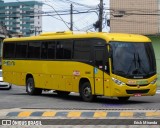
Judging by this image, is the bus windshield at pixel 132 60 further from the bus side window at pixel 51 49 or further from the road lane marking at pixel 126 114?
the road lane marking at pixel 126 114

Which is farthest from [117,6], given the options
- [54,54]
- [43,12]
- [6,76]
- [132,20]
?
[54,54]

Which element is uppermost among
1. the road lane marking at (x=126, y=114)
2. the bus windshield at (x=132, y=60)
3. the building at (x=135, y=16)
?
the building at (x=135, y=16)

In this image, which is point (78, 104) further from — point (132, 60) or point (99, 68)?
point (132, 60)

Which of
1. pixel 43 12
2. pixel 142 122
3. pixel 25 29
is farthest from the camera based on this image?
pixel 25 29

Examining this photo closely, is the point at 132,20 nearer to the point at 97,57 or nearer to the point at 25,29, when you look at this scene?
the point at 97,57

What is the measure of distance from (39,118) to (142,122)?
1.92 meters

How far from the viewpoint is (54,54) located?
23422mm

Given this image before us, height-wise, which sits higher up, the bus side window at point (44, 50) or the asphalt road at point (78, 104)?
the bus side window at point (44, 50)

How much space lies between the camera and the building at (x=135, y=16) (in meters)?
37.3

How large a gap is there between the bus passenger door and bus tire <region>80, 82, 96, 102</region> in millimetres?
478

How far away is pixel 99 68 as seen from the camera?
20234mm

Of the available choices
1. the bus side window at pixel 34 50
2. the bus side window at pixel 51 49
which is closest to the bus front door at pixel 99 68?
the bus side window at pixel 51 49

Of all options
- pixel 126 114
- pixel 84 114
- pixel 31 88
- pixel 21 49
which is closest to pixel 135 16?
pixel 21 49

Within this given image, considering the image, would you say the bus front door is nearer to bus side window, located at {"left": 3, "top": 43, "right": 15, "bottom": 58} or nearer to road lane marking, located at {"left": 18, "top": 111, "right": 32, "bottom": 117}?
bus side window, located at {"left": 3, "top": 43, "right": 15, "bottom": 58}
